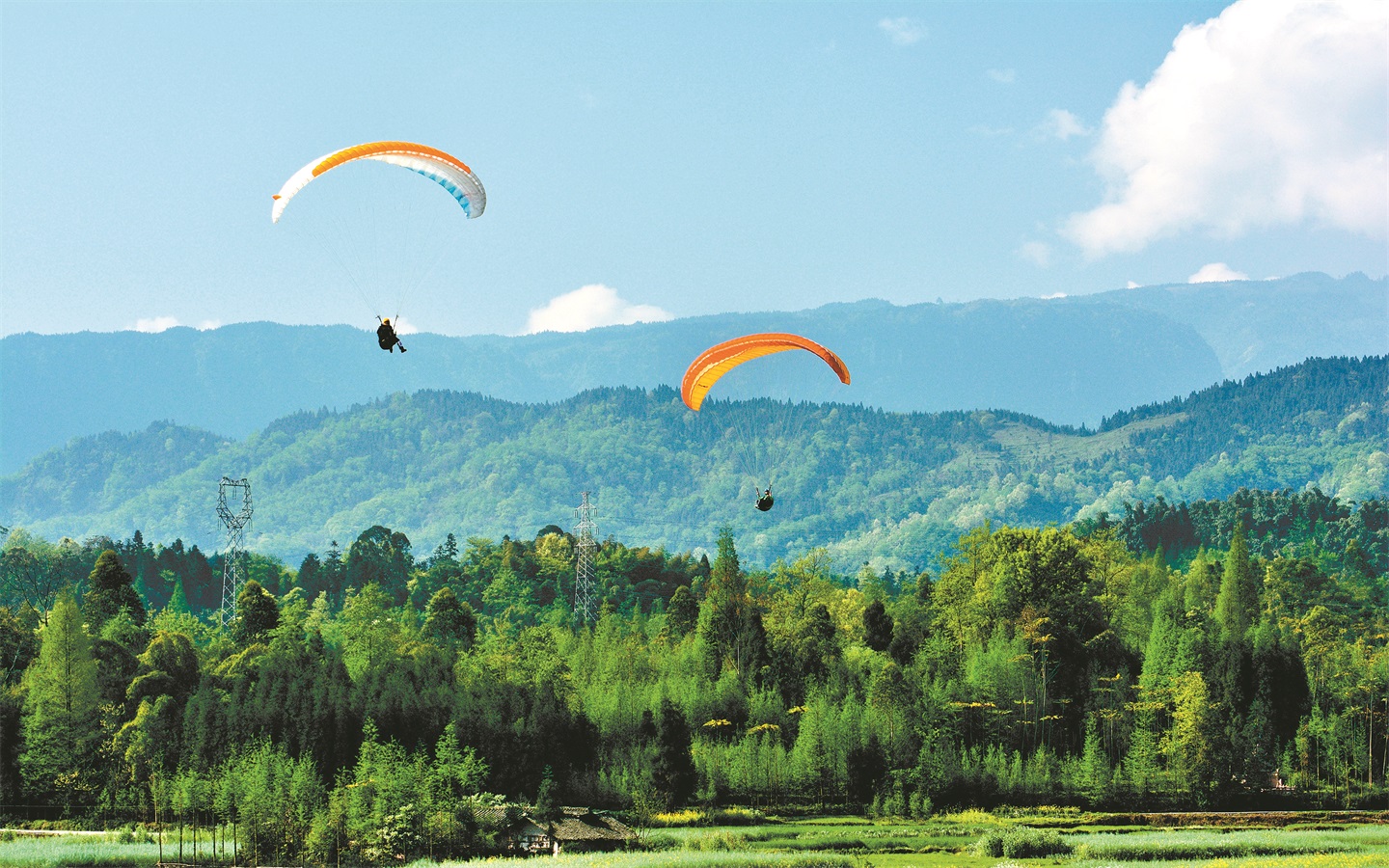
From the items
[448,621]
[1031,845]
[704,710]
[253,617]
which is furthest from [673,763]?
[448,621]

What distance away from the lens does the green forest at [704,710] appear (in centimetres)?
7275

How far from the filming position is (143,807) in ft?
239

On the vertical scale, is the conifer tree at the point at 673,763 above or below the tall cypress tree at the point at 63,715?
below

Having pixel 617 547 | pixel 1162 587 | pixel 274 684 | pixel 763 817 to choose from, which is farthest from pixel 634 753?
pixel 617 547

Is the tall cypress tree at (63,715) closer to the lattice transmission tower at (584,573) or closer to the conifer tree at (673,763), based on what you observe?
the conifer tree at (673,763)

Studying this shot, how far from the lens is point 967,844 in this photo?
222 ft

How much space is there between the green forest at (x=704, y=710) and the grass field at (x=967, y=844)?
12.3ft

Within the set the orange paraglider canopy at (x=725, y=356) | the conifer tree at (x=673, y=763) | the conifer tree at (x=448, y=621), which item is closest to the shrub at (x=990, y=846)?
the conifer tree at (x=673, y=763)

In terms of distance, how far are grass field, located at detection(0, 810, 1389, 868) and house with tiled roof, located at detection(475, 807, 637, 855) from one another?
1914mm

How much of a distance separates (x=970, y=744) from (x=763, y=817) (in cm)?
1601

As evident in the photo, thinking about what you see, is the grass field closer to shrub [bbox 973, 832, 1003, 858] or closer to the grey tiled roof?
shrub [bbox 973, 832, 1003, 858]

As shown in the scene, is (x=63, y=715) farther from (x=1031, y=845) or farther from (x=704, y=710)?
(x=1031, y=845)

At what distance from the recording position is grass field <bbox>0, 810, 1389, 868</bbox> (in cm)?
6166

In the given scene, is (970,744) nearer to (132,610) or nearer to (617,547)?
(132,610)
